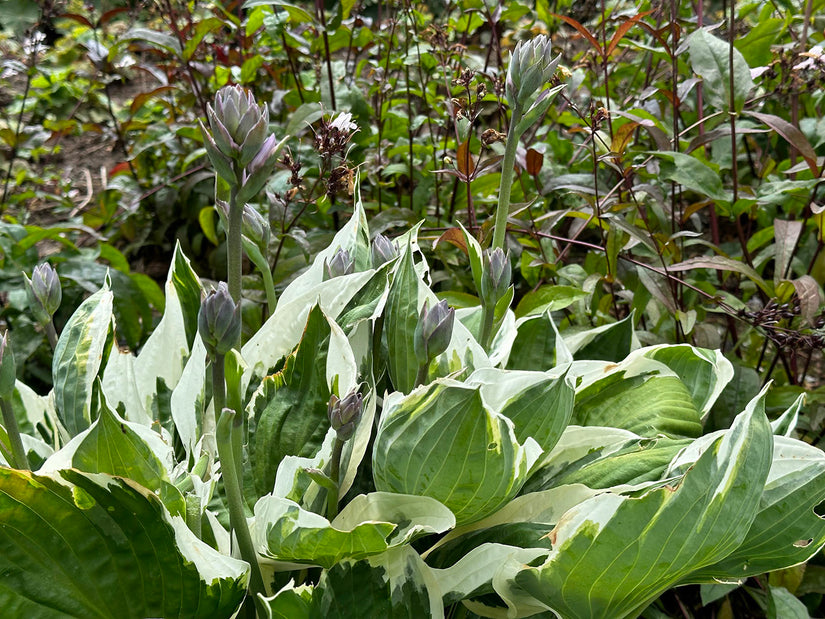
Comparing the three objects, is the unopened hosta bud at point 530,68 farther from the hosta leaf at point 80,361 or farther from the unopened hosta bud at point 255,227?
the hosta leaf at point 80,361

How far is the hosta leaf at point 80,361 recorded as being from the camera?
825mm

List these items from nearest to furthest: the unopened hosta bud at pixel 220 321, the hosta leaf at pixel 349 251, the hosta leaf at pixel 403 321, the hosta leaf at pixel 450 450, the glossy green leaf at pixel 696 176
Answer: the unopened hosta bud at pixel 220 321 → the hosta leaf at pixel 450 450 → the hosta leaf at pixel 403 321 → the hosta leaf at pixel 349 251 → the glossy green leaf at pixel 696 176

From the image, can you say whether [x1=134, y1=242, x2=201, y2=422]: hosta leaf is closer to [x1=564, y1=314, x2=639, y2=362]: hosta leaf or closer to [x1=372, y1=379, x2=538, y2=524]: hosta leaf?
[x1=372, y1=379, x2=538, y2=524]: hosta leaf

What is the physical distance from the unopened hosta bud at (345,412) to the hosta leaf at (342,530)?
0.08 meters

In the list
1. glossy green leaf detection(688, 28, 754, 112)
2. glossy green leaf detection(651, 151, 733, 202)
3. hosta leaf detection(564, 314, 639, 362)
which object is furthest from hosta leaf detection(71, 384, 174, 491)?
glossy green leaf detection(688, 28, 754, 112)

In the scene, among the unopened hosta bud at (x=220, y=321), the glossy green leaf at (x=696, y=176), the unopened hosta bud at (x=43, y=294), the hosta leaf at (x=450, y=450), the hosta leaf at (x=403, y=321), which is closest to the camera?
the unopened hosta bud at (x=220, y=321)

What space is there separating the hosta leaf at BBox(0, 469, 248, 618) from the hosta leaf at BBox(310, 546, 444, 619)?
0.09m

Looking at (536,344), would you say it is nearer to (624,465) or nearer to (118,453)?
(624,465)

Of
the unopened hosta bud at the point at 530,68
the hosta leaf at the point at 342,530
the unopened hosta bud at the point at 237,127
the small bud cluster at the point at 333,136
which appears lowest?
the hosta leaf at the point at 342,530

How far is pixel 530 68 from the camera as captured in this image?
2.31 feet

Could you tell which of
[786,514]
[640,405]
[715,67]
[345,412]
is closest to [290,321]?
[345,412]

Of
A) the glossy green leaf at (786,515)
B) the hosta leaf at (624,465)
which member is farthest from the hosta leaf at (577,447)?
the glossy green leaf at (786,515)

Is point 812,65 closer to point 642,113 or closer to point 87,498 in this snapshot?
point 642,113

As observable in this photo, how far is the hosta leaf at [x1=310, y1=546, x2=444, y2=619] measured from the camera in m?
0.66
